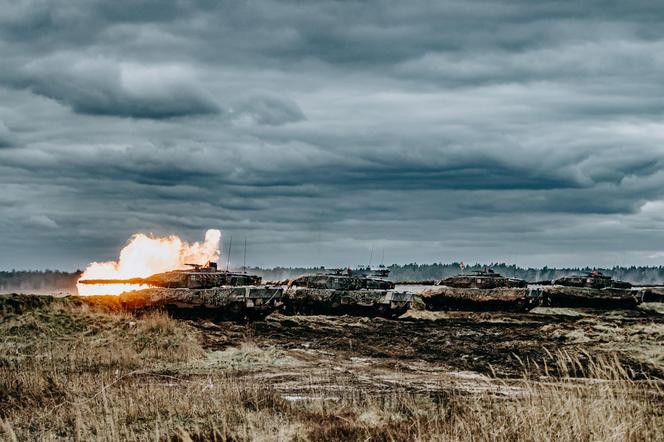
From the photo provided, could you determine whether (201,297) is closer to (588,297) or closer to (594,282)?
(588,297)

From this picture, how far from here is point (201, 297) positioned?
87.4 ft

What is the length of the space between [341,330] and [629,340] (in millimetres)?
9214

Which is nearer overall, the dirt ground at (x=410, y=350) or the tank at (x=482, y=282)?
the dirt ground at (x=410, y=350)

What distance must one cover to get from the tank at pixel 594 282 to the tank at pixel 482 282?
447 centimetres

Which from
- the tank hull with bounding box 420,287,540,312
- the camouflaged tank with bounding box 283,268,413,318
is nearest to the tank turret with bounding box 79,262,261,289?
the camouflaged tank with bounding box 283,268,413,318

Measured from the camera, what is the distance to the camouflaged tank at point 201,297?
26.7 m

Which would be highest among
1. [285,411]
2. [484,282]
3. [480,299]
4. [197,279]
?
[484,282]

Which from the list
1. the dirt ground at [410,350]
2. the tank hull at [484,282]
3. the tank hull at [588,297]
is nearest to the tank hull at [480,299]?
the tank hull at [484,282]

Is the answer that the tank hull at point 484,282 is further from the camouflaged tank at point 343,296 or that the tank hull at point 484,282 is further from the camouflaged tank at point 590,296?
the camouflaged tank at point 343,296

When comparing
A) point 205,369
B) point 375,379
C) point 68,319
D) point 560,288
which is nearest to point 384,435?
point 375,379

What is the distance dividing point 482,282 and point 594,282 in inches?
286

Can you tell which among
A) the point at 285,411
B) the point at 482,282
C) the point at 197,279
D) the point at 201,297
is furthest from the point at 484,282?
the point at 285,411

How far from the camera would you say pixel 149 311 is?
26594 millimetres

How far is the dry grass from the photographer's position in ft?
28.5
